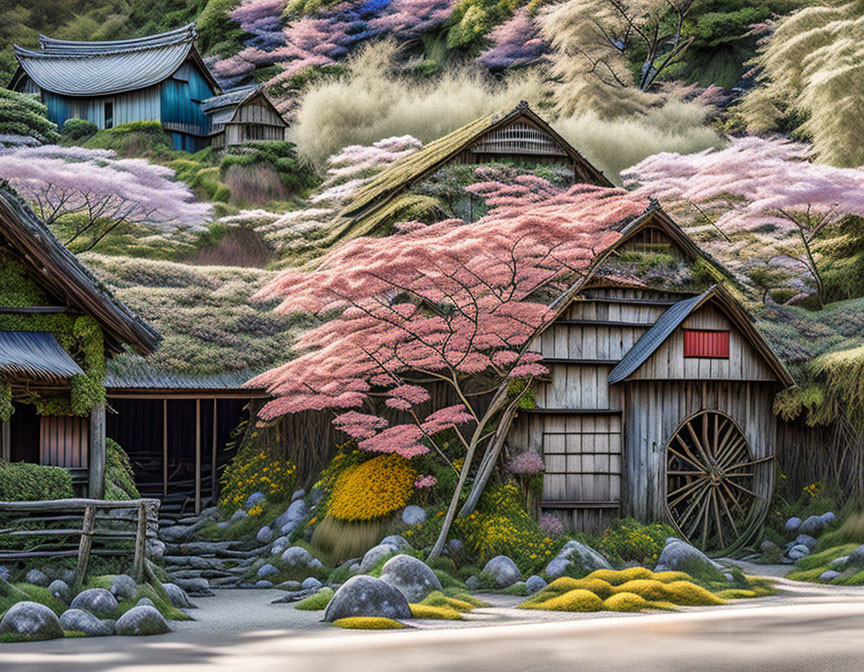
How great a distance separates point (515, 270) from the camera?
16.5 meters

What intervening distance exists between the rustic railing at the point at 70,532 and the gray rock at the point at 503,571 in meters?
5.18

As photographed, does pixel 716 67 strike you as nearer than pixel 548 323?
No

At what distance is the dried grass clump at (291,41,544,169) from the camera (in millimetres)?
40062

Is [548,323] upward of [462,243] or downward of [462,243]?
downward

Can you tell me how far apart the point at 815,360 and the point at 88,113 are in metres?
36.7

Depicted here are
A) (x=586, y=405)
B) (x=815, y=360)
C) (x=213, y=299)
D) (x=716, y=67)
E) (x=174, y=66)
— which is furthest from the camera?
(x=174, y=66)

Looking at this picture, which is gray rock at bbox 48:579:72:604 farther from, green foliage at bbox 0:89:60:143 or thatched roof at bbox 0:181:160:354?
green foliage at bbox 0:89:60:143

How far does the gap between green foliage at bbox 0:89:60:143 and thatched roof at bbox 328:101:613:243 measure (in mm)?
16340

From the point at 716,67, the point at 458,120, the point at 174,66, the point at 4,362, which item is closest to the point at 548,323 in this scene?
the point at 4,362

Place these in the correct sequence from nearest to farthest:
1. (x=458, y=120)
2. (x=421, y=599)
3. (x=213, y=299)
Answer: (x=421, y=599) → (x=213, y=299) → (x=458, y=120)

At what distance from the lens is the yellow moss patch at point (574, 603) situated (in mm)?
13508

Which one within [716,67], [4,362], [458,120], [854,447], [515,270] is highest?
[716,67]

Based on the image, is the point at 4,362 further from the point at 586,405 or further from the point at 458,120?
the point at 458,120

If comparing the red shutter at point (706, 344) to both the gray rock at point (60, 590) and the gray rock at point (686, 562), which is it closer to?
the gray rock at point (686, 562)
